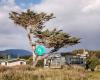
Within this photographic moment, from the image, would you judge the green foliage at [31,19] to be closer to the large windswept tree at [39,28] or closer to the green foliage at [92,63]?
the large windswept tree at [39,28]

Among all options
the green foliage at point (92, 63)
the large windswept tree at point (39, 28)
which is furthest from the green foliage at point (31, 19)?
the green foliage at point (92, 63)

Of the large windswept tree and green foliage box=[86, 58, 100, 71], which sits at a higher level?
the large windswept tree

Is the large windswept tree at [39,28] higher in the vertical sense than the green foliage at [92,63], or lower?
higher

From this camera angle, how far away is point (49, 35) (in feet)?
180

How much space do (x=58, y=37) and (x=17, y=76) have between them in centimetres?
3763

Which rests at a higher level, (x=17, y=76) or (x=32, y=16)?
(x=32, y=16)

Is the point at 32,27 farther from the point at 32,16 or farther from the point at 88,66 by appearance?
the point at 88,66

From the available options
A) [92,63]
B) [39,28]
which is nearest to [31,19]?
[39,28]

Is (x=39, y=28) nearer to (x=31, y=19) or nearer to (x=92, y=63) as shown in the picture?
(x=31, y=19)

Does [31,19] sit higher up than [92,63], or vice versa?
[31,19]

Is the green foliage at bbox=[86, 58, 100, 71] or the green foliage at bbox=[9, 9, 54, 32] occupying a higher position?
the green foliage at bbox=[9, 9, 54, 32]

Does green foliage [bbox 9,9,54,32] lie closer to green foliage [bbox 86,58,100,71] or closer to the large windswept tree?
the large windswept tree

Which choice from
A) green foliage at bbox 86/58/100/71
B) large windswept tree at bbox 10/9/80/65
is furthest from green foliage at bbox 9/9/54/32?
green foliage at bbox 86/58/100/71

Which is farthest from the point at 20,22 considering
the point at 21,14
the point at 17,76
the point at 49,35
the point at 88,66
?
the point at 17,76
